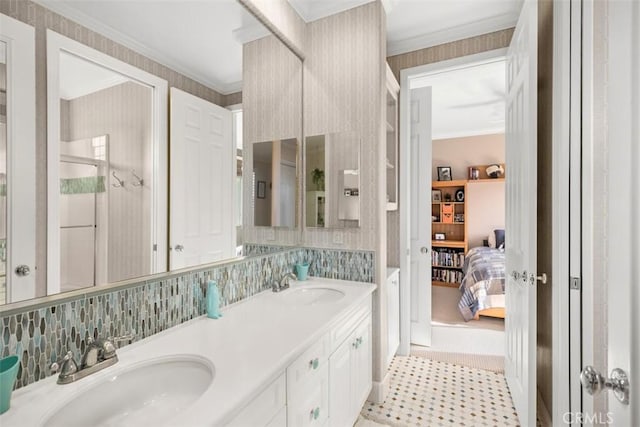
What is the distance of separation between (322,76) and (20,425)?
2.18m

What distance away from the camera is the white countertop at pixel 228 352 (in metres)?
0.74

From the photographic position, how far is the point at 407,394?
2.20 meters

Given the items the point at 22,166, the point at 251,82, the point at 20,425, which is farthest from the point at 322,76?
the point at 20,425

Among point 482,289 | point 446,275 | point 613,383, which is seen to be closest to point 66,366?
point 613,383

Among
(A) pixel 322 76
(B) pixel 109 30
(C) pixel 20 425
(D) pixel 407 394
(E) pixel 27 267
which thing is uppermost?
(A) pixel 322 76

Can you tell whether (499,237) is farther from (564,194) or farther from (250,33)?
(250,33)

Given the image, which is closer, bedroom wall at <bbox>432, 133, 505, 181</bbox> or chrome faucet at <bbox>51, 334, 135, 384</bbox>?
chrome faucet at <bbox>51, 334, 135, 384</bbox>

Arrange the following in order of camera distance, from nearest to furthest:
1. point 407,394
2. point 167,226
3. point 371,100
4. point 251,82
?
point 167,226 → point 251,82 → point 371,100 → point 407,394

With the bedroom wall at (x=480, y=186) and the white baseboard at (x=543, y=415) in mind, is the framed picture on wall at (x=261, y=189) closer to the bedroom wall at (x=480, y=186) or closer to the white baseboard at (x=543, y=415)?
the white baseboard at (x=543, y=415)

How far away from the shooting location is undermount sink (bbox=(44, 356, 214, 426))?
822 millimetres

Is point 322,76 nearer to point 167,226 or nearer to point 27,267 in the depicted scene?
point 167,226

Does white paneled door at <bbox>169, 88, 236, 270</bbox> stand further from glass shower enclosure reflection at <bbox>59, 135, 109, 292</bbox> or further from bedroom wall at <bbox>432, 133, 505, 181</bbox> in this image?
bedroom wall at <bbox>432, 133, 505, 181</bbox>

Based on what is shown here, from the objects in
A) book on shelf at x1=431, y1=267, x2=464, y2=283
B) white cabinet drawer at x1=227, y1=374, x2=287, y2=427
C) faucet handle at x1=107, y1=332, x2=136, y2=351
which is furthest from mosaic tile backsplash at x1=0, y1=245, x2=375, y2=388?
book on shelf at x1=431, y1=267, x2=464, y2=283

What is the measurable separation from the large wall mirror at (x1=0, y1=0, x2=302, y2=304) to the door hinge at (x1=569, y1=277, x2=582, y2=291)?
1.62 meters
